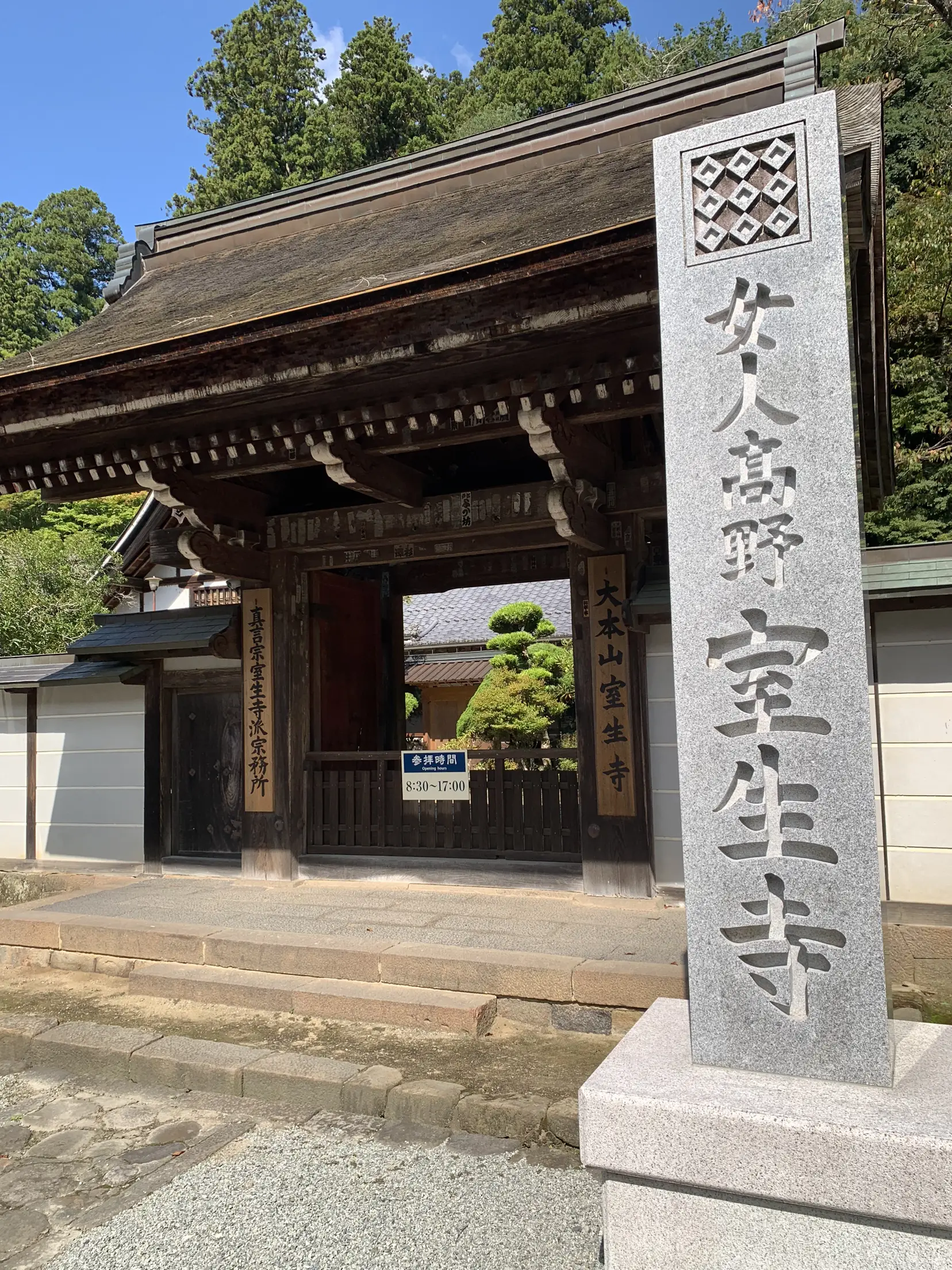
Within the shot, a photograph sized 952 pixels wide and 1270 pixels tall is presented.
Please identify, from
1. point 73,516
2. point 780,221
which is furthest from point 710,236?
point 73,516

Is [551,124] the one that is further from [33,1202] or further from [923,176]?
[923,176]

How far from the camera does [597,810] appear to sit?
21.4 feet

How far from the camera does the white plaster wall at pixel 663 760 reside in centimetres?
638

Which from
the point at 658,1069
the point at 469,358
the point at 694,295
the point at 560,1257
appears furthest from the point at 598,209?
the point at 560,1257

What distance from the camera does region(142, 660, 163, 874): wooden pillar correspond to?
8.39 m

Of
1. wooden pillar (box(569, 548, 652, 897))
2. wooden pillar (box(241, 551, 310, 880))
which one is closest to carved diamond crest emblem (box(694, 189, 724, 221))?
wooden pillar (box(569, 548, 652, 897))

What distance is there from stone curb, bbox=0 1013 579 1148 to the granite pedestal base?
1210 millimetres

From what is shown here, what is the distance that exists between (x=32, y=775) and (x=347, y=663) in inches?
134

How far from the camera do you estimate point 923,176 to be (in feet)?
57.1

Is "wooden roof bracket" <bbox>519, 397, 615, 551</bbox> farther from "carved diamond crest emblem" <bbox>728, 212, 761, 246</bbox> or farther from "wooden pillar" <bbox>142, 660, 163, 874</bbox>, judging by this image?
"wooden pillar" <bbox>142, 660, 163, 874</bbox>

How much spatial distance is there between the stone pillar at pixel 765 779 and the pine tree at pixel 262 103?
2990cm

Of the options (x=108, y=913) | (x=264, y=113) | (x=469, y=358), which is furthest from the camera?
(x=264, y=113)

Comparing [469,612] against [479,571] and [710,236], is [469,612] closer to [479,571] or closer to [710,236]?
[479,571]

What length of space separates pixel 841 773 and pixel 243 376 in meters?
4.30
